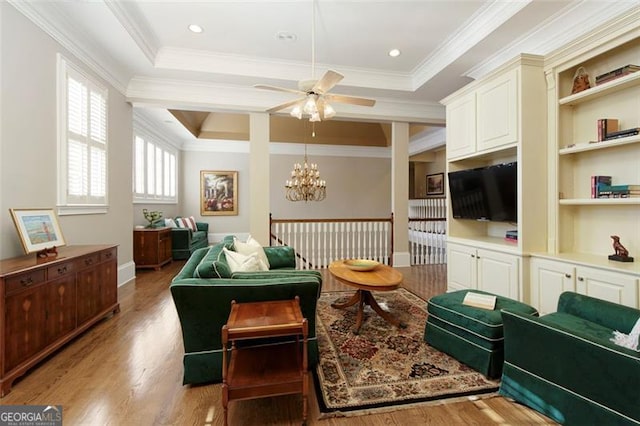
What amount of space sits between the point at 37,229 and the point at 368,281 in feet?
10.1

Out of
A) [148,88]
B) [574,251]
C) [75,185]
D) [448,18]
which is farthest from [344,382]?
[148,88]

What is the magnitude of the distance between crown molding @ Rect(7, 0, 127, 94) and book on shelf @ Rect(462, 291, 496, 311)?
4777 millimetres

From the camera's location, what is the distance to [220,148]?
8.72m

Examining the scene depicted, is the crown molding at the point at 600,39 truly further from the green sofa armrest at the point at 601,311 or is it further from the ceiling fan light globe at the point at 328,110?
the ceiling fan light globe at the point at 328,110

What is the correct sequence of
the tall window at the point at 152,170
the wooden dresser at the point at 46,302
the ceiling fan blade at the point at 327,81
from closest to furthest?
1. the wooden dresser at the point at 46,302
2. the ceiling fan blade at the point at 327,81
3. the tall window at the point at 152,170

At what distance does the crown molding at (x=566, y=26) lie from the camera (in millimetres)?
2608

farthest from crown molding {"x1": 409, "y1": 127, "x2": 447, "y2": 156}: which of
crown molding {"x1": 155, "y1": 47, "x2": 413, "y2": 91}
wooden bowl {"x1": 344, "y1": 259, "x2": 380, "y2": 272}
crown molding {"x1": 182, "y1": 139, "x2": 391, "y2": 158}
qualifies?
wooden bowl {"x1": 344, "y1": 259, "x2": 380, "y2": 272}

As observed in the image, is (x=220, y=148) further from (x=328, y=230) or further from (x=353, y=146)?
(x=328, y=230)

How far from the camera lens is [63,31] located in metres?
3.08

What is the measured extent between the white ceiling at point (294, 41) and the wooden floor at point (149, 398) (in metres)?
3.24

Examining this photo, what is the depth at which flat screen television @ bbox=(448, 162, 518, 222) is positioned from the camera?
322 centimetres

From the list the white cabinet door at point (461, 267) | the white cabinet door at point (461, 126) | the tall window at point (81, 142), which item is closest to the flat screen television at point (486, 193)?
the white cabinet door at point (461, 126)

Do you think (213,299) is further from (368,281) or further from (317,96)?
(317,96)

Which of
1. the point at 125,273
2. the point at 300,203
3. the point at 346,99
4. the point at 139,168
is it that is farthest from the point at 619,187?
the point at 139,168
